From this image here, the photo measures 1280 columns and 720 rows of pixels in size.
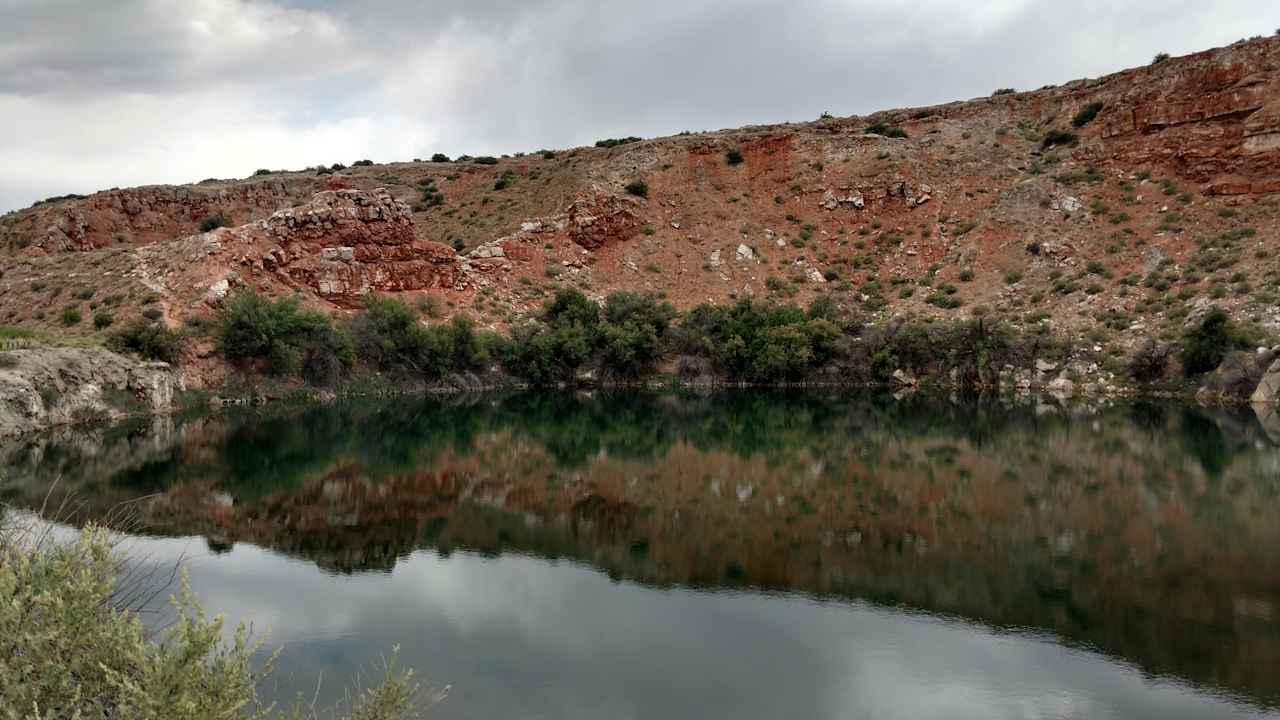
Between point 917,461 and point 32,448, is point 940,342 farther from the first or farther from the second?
point 32,448

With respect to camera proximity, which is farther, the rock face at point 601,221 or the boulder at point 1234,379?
the rock face at point 601,221

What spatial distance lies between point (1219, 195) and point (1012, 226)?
32.5ft

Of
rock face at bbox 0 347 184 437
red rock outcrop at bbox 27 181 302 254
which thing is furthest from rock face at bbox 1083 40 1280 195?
red rock outcrop at bbox 27 181 302 254

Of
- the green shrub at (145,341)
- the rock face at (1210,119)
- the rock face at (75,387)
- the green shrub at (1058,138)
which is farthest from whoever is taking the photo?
the green shrub at (1058,138)

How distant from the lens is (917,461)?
22656 millimetres

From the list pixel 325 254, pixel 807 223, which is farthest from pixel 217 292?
pixel 807 223

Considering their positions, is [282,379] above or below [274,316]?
below

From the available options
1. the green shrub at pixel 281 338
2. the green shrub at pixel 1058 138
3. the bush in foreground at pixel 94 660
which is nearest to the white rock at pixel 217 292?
the green shrub at pixel 281 338

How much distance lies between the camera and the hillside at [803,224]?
40.4 meters

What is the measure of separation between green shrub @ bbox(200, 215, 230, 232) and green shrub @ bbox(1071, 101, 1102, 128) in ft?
176

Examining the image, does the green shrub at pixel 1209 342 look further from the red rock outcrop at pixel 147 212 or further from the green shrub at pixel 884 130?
the red rock outcrop at pixel 147 212

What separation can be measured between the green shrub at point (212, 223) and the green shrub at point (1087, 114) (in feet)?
176

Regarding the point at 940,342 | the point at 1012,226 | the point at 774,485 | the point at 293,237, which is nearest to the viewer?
the point at 774,485

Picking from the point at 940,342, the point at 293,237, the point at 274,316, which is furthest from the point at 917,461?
the point at 293,237
